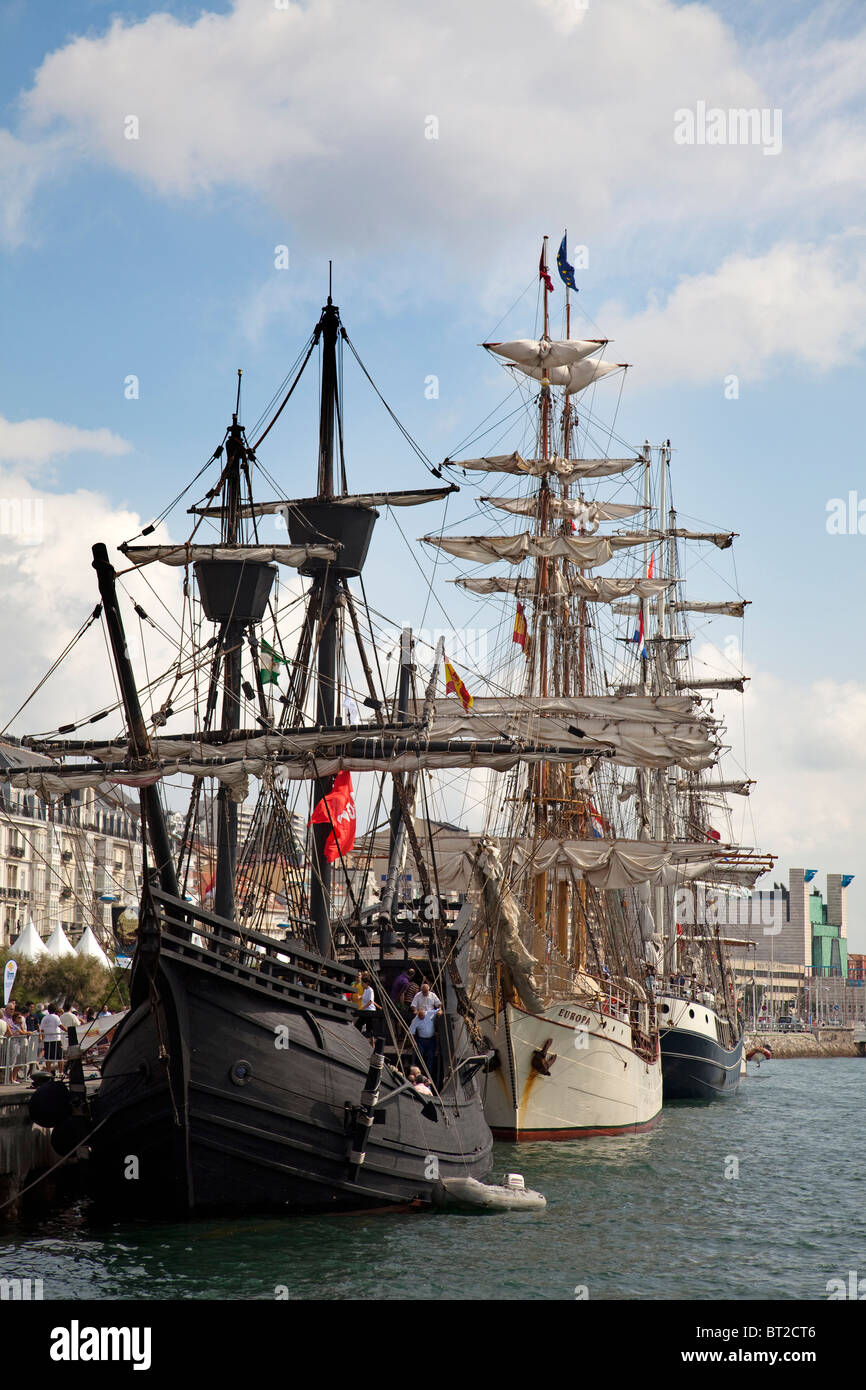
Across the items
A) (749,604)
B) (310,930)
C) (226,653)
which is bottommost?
(310,930)

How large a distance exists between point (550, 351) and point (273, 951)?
91.0 ft

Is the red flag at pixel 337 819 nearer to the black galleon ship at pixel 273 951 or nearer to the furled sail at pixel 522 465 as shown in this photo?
the black galleon ship at pixel 273 951

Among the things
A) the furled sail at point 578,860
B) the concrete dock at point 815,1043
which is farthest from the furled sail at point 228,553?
the concrete dock at point 815,1043

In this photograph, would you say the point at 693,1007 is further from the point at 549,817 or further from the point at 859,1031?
the point at 859,1031

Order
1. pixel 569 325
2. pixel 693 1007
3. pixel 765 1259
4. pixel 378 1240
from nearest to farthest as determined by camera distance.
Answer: pixel 378 1240
pixel 765 1259
pixel 569 325
pixel 693 1007

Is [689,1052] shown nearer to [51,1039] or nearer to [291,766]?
[291,766]

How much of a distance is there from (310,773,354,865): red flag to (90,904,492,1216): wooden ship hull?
214 inches

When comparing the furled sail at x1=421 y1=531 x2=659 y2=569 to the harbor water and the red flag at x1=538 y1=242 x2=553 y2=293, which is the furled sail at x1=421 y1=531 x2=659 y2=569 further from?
the harbor water

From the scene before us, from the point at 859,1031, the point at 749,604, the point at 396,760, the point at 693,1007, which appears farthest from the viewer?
the point at 859,1031

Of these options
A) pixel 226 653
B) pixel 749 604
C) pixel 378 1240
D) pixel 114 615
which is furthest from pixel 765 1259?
pixel 749 604

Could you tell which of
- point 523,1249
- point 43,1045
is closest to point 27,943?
point 43,1045

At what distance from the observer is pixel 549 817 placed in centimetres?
4359

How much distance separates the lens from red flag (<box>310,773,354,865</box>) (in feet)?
84.7

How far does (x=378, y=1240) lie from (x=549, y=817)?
25.4m
